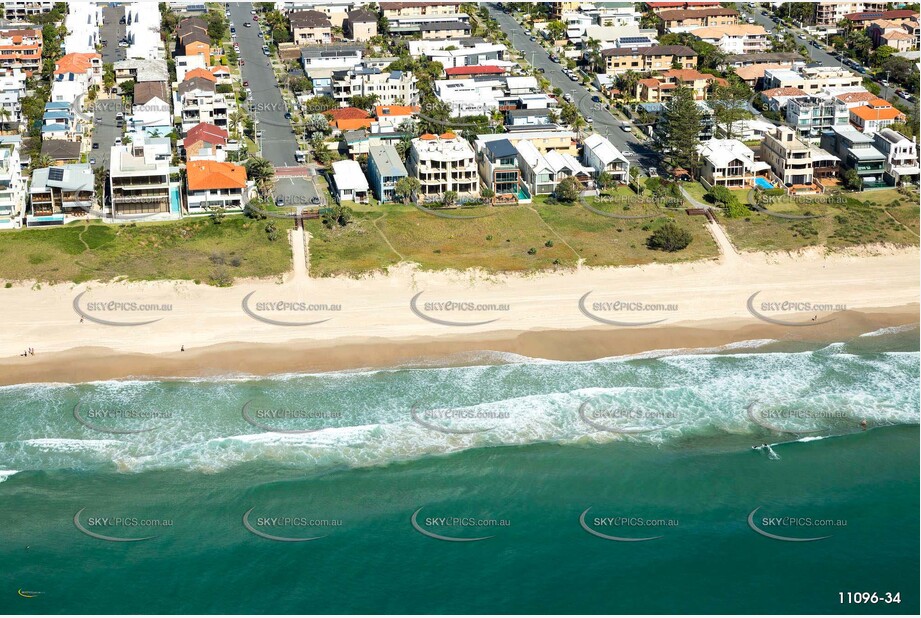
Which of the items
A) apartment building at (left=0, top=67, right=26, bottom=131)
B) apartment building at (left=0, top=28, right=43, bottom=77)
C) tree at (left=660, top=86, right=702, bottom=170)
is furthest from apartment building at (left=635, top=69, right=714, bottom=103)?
apartment building at (left=0, top=28, right=43, bottom=77)

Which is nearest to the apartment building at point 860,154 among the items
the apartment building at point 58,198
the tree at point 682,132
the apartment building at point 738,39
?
the tree at point 682,132

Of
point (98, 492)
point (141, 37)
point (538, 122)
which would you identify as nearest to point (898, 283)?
point (538, 122)

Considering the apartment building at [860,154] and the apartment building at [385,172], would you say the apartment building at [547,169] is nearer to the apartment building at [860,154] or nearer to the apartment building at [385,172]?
the apartment building at [385,172]

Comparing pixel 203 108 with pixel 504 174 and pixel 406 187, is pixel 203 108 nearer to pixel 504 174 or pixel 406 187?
pixel 406 187

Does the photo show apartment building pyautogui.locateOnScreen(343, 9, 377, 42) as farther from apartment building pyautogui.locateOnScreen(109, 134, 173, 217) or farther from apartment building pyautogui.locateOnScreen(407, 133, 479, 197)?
Answer: apartment building pyautogui.locateOnScreen(109, 134, 173, 217)

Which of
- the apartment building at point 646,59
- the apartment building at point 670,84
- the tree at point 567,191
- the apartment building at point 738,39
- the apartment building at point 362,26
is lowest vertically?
the tree at point 567,191

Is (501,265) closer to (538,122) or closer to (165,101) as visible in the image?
(538,122)

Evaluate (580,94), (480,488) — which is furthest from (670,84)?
(480,488)
